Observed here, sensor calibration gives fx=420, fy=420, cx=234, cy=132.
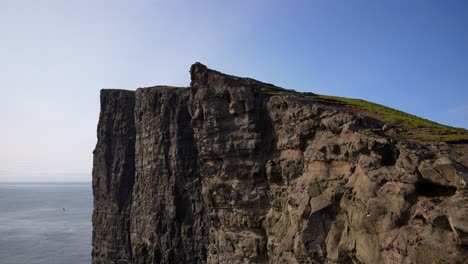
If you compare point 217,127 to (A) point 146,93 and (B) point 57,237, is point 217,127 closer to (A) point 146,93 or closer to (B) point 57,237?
(A) point 146,93

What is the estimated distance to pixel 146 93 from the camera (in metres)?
80.6

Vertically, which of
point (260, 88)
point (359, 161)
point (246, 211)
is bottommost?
point (246, 211)

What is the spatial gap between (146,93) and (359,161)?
61.5 m

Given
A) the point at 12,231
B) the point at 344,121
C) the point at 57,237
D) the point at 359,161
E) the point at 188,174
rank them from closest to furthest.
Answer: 1. the point at 359,161
2. the point at 344,121
3. the point at 188,174
4. the point at 57,237
5. the point at 12,231

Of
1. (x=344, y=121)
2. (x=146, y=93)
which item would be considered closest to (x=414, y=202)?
(x=344, y=121)

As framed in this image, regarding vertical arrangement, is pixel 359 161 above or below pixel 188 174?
above

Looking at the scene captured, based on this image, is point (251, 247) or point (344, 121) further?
point (251, 247)

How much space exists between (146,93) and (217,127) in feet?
157

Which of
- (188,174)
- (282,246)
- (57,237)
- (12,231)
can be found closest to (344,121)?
(282,246)

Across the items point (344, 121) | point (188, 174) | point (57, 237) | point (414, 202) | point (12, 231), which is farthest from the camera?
point (12, 231)

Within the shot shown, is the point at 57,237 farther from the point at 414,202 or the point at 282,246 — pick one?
the point at 414,202

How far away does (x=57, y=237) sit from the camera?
513 ft

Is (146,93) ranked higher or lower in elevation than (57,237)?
higher

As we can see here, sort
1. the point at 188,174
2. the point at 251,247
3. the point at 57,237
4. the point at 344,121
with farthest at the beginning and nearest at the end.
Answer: the point at 57,237 < the point at 188,174 < the point at 251,247 < the point at 344,121
